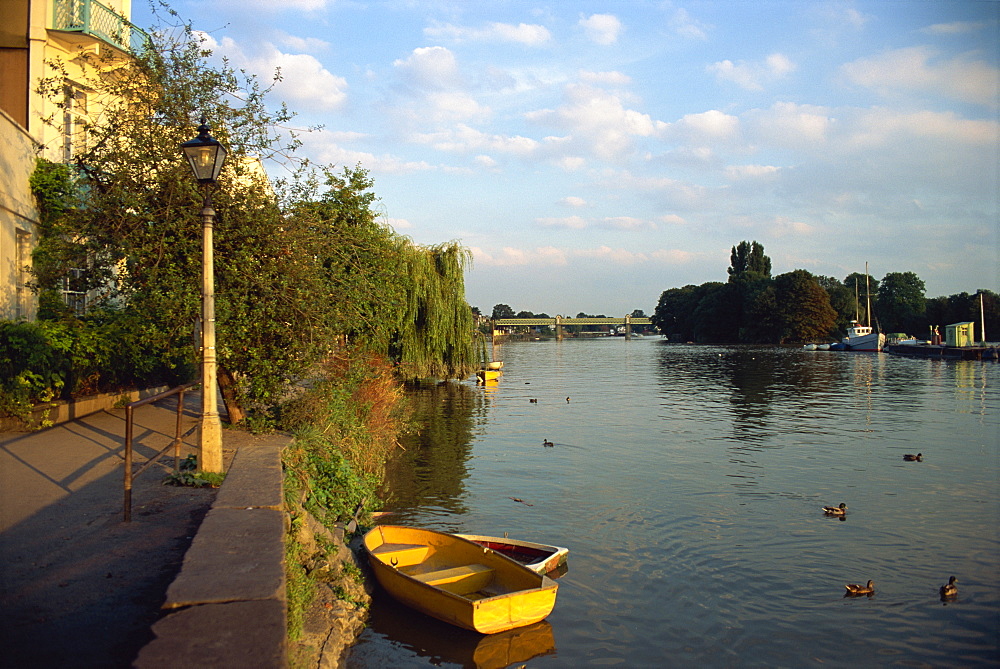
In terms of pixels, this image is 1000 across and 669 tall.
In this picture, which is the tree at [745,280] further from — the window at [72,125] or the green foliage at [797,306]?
the window at [72,125]

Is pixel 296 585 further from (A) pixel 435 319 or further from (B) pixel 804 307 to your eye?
(B) pixel 804 307

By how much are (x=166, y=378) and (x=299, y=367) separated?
861cm

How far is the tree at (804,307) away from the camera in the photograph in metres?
104

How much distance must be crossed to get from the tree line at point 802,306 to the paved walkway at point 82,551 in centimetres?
10557

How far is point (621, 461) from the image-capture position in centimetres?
1986

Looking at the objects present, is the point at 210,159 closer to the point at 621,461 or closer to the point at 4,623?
the point at 4,623

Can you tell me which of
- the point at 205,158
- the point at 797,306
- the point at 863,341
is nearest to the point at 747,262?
the point at 797,306

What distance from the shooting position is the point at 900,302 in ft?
394

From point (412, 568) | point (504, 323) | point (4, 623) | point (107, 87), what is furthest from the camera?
point (504, 323)

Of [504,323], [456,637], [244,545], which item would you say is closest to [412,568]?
[456,637]

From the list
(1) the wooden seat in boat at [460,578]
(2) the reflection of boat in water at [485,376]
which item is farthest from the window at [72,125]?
(2) the reflection of boat in water at [485,376]

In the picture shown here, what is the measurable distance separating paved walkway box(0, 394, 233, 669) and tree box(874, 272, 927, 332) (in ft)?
422

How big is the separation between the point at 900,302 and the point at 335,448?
12765cm

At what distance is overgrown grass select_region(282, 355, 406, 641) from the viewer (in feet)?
29.6
